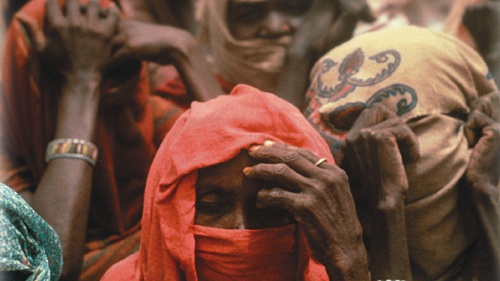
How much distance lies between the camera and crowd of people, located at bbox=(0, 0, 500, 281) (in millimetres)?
1672

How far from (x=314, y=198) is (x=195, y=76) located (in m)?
1.19

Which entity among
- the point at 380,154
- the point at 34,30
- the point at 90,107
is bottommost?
the point at 380,154

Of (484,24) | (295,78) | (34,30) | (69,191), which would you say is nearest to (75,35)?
(34,30)

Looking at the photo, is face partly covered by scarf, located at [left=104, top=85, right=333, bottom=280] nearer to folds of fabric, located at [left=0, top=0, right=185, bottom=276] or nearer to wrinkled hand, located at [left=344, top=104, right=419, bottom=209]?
wrinkled hand, located at [left=344, top=104, right=419, bottom=209]

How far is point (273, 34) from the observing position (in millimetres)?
3139

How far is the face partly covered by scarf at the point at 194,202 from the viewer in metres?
1.66

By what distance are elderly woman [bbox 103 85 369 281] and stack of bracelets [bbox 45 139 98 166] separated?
0.65 metres

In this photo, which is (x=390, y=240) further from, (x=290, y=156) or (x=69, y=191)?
(x=69, y=191)

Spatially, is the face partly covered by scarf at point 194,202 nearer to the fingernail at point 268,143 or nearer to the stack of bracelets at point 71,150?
the fingernail at point 268,143

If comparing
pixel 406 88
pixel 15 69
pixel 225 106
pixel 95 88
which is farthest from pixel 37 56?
pixel 406 88

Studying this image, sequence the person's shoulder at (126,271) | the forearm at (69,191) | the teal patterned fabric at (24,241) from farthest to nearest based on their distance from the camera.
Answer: the forearm at (69,191), the person's shoulder at (126,271), the teal patterned fabric at (24,241)

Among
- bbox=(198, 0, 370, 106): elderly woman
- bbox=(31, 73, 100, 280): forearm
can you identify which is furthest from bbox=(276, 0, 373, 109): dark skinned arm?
bbox=(31, 73, 100, 280): forearm

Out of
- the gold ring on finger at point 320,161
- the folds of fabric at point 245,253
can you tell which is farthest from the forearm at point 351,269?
the gold ring on finger at point 320,161

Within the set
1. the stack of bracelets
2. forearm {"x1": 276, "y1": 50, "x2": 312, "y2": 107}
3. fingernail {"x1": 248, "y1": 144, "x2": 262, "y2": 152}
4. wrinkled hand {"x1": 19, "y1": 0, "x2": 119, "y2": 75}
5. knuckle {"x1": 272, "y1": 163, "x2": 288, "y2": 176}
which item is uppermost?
wrinkled hand {"x1": 19, "y1": 0, "x2": 119, "y2": 75}
